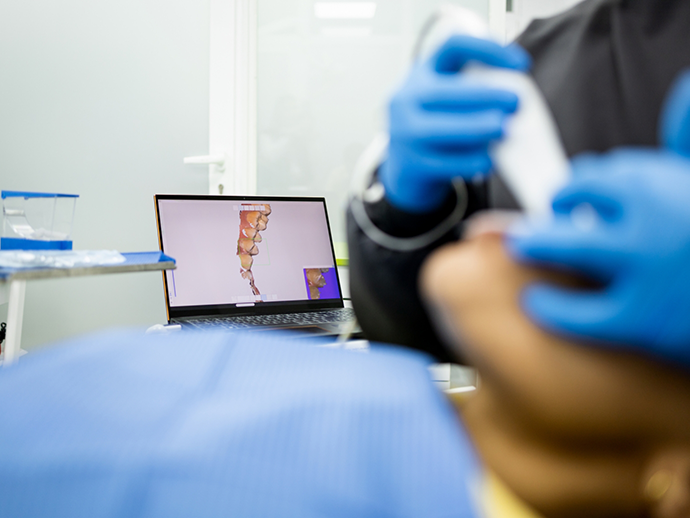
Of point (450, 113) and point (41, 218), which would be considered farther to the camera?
point (41, 218)

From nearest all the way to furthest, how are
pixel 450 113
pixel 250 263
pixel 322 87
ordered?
pixel 450 113 < pixel 250 263 < pixel 322 87

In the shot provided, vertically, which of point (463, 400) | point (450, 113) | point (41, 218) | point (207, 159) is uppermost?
point (207, 159)

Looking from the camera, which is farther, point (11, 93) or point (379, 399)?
point (11, 93)

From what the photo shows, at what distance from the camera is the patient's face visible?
0.75ft

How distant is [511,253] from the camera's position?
266 millimetres

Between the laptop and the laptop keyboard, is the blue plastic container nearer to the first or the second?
the laptop

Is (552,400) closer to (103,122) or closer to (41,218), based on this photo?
(41,218)

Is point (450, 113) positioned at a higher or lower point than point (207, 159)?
lower

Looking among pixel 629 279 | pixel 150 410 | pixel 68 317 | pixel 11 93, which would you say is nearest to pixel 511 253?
pixel 629 279

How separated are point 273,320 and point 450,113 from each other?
37.6 inches

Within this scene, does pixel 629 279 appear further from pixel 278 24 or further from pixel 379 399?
pixel 278 24

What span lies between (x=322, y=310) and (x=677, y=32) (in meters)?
1.09

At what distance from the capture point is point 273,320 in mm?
1221

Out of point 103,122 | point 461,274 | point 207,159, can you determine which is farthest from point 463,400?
point 103,122
